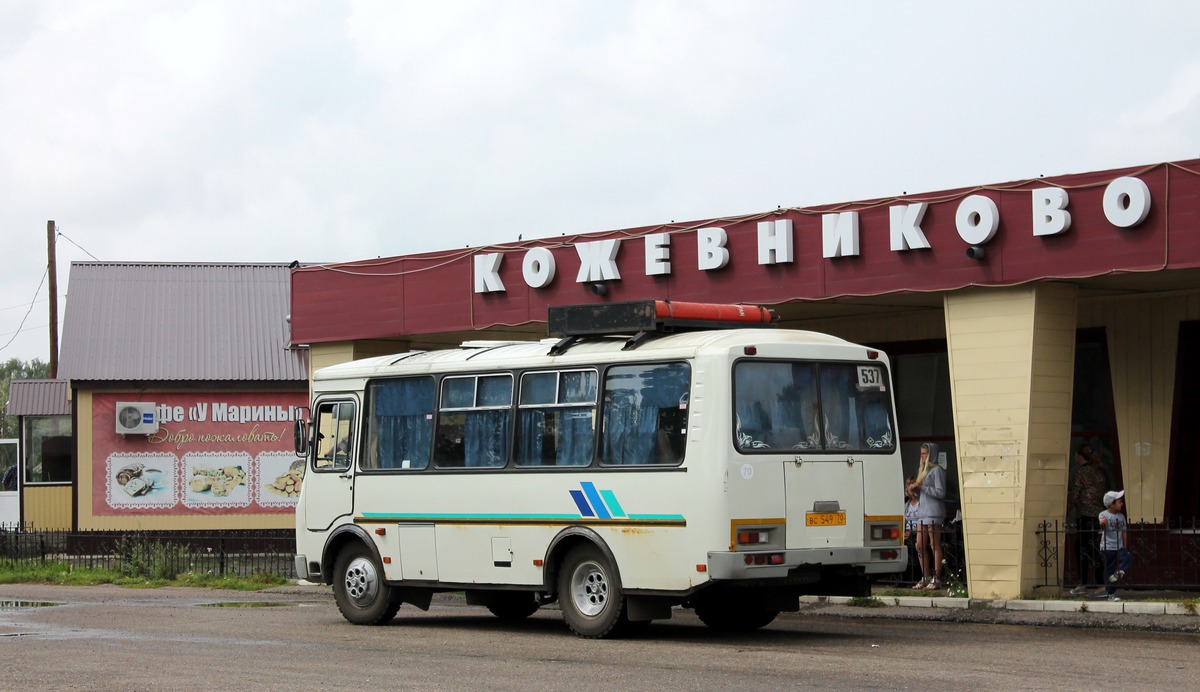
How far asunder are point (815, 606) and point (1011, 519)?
265 centimetres

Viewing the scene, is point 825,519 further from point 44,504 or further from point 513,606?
point 44,504

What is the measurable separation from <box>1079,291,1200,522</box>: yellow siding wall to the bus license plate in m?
6.79

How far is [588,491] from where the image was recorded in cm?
1531

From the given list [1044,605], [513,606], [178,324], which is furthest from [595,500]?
[178,324]

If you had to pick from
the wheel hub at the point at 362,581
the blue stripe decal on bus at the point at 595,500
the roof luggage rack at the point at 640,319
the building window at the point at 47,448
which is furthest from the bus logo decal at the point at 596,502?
the building window at the point at 47,448

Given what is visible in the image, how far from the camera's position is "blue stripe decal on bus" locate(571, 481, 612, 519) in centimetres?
1516

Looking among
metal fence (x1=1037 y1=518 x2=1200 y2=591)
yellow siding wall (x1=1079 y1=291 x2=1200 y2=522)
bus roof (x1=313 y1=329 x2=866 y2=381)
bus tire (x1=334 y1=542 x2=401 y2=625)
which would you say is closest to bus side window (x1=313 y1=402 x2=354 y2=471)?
bus roof (x1=313 y1=329 x2=866 y2=381)

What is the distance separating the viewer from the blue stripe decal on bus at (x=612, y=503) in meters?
15.0

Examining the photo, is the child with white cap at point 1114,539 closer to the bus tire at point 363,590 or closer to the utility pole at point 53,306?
the bus tire at point 363,590

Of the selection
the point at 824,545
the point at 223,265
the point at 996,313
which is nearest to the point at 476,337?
the point at 996,313

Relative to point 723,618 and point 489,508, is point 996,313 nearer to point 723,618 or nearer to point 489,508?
point 723,618

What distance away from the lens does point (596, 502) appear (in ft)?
50.0

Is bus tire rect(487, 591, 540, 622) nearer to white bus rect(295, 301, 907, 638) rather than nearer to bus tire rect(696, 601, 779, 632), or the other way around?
white bus rect(295, 301, 907, 638)

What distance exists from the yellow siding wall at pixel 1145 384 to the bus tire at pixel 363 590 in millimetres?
9403
